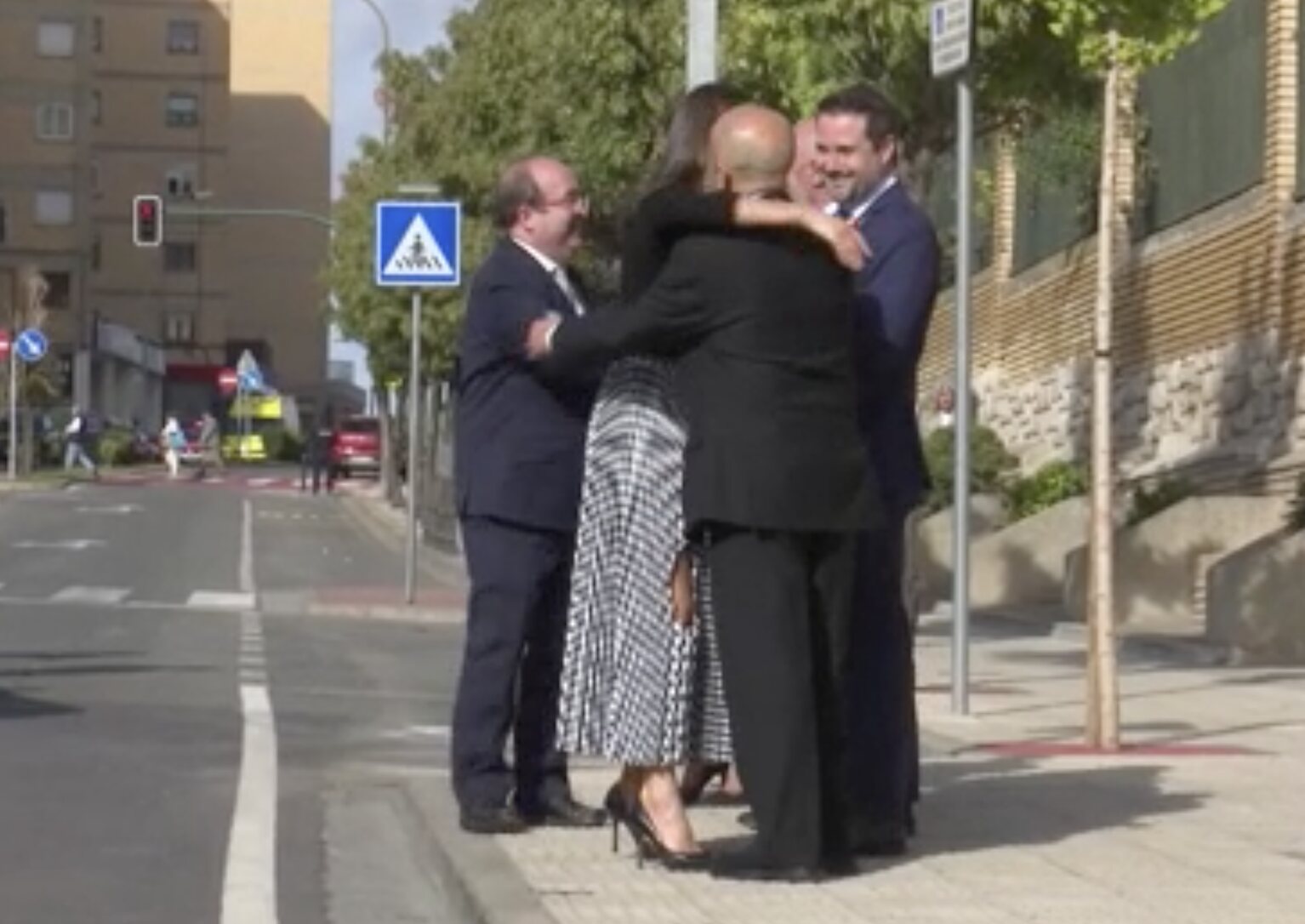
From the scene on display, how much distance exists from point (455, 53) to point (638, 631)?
118ft

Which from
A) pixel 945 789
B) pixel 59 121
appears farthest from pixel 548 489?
pixel 59 121

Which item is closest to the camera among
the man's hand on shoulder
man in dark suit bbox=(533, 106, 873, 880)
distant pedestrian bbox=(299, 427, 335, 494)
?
man in dark suit bbox=(533, 106, 873, 880)

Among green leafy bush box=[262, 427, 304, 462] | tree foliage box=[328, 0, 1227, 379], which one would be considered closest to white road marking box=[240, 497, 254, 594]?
tree foliage box=[328, 0, 1227, 379]

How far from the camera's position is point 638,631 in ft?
31.4

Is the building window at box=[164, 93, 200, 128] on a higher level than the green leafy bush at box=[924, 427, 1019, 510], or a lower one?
higher

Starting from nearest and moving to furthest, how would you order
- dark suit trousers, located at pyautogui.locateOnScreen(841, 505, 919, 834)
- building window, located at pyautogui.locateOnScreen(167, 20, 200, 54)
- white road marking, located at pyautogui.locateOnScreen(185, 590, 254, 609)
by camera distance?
dark suit trousers, located at pyautogui.locateOnScreen(841, 505, 919, 834) → white road marking, located at pyautogui.locateOnScreen(185, 590, 254, 609) → building window, located at pyautogui.locateOnScreen(167, 20, 200, 54)

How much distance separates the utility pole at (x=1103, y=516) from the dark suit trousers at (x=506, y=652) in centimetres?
385

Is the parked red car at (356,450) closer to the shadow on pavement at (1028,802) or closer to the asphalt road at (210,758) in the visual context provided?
the asphalt road at (210,758)

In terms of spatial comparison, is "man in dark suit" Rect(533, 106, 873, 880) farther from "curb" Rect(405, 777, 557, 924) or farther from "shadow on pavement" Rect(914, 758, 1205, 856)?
"shadow on pavement" Rect(914, 758, 1205, 856)

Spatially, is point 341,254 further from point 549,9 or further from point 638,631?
point 638,631

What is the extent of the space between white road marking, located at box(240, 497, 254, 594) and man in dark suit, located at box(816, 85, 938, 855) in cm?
2164

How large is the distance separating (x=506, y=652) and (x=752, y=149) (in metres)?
1.95

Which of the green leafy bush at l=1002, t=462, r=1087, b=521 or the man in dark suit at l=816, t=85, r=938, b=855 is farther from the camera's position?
the green leafy bush at l=1002, t=462, r=1087, b=521

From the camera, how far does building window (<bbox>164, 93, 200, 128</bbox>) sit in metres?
118
